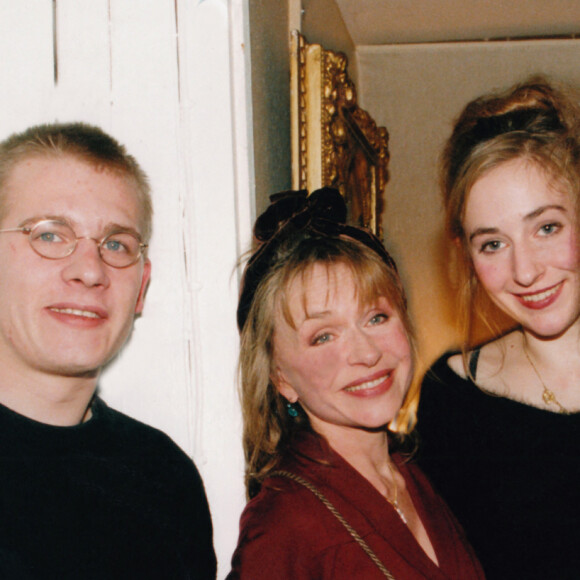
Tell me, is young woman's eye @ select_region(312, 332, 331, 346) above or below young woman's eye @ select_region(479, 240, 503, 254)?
below

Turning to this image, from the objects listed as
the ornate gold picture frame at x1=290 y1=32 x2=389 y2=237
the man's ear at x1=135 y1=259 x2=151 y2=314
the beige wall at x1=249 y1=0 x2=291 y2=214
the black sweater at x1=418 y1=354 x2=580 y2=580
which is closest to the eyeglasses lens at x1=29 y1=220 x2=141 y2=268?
the man's ear at x1=135 y1=259 x2=151 y2=314

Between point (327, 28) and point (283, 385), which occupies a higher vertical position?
point (327, 28)

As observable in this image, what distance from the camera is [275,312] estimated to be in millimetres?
1324

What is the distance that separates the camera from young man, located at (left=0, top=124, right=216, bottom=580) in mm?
957

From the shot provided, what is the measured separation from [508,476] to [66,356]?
3.49 feet

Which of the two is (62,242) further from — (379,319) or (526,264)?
(526,264)

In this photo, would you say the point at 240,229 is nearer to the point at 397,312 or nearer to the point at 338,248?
the point at 338,248

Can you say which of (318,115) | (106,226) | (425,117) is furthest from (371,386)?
(425,117)

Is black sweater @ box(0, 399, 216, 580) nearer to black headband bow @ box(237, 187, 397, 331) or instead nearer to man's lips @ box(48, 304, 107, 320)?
man's lips @ box(48, 304, 107, 320)

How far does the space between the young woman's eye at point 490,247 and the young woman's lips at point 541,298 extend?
0.12 m

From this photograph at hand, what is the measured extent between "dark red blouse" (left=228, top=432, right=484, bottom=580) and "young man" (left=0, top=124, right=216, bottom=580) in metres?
0.17

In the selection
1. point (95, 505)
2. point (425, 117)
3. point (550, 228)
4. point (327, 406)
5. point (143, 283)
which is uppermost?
point (425, 117)

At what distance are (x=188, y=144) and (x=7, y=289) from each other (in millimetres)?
560

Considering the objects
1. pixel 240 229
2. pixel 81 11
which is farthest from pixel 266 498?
pixel 81 11
